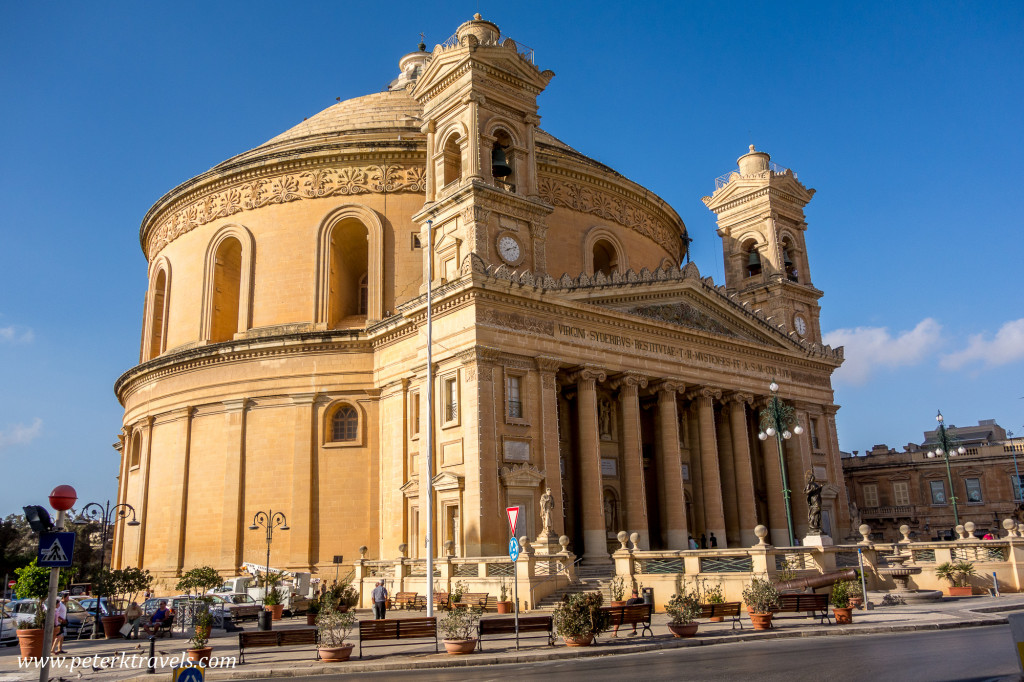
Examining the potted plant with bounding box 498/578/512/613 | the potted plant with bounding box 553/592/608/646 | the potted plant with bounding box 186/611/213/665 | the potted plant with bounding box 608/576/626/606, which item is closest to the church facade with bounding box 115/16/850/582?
the potted plant with bounding box 498/578/512/613

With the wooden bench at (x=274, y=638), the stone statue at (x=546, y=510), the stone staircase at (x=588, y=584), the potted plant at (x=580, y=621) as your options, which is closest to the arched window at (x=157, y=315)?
the stone statue at (x=546, y=510)

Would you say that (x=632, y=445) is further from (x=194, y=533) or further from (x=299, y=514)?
(x=194, y=533)

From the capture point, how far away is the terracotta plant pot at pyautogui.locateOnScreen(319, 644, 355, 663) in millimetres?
16828

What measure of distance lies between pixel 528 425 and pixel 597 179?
16.6 m

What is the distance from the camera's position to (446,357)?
1216 inches

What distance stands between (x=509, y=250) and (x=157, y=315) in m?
22.9

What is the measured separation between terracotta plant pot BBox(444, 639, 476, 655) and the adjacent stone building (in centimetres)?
4698

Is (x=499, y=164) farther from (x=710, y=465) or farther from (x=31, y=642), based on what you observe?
(x=31, y=642)

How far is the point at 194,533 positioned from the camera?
122 ft

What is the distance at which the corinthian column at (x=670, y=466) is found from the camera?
34.1 m

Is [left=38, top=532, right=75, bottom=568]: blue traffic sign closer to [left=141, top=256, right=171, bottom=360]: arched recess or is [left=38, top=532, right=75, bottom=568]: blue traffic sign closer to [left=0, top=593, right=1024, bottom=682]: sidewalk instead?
[left=0, top=593, right=1024, bottom=682]: sidewalk

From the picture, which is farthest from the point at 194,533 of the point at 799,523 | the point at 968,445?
the point at 968,445

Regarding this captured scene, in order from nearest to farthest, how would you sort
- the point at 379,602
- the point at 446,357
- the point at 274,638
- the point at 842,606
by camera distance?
1. the point at 274,638
2. the point at 842,606
3. the point at 379,602
4. the point at 446,357

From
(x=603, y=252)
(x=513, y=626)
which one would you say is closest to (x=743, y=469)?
(x=603, y=252)
